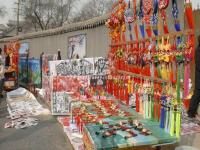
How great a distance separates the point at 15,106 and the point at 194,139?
19.4ft

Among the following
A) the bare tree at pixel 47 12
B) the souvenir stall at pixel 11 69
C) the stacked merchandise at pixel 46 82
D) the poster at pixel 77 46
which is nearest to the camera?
the stacked merchandise at pixel 46 82

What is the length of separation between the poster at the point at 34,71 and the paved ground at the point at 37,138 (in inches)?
221

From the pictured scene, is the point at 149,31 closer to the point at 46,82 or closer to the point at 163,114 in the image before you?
the point at 163,114

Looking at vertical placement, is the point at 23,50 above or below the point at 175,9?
above

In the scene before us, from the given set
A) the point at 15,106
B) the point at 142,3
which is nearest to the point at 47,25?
the point at 15,106

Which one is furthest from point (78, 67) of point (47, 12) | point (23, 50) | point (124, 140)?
point (47, 12)

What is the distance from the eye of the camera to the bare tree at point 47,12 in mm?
57322

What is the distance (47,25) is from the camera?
57406mm

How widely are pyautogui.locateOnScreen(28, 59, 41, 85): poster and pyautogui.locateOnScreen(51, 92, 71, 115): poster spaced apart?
4.99 m

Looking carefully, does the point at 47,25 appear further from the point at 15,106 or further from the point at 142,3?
the point at 142,3

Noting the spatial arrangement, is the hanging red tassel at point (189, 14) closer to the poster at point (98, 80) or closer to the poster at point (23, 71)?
the poster at point (98, 80)

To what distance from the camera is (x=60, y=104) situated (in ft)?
28.2

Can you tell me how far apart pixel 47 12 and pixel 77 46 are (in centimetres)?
4558

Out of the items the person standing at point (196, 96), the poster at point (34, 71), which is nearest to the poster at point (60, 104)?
the person standing at point (196, 96)
